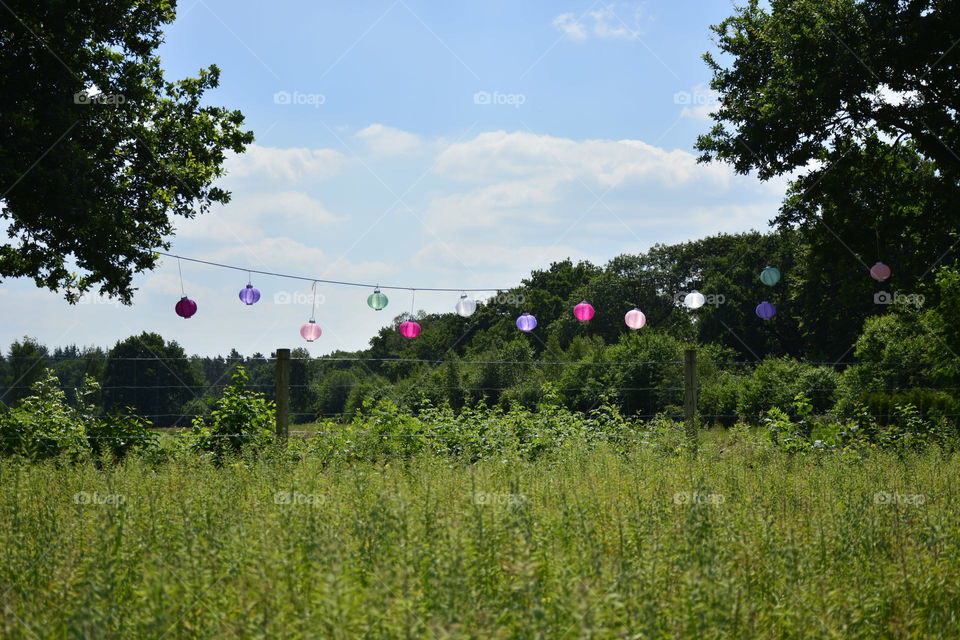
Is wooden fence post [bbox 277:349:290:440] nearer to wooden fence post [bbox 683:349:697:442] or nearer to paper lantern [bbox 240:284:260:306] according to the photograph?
paper lantern [bbox 240:284:260:306]

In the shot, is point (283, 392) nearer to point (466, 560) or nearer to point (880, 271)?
point (466, 560)

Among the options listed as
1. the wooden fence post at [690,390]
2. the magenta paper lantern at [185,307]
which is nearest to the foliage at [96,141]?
the magenta paper lantern at [185,307]

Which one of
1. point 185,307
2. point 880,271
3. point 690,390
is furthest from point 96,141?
point 880,271

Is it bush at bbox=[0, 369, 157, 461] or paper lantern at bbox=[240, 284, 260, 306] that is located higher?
paper lantern at bbox=[240, 284, 260, 306]

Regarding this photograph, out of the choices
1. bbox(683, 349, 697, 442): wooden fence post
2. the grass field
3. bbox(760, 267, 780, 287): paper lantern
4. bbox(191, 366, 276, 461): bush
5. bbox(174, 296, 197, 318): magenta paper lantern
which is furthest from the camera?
bbox(760, 267, 780, 287): paper lantern

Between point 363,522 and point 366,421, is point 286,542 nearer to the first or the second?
point 363,522

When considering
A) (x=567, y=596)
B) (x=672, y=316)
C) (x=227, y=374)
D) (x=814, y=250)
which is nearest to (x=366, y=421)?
(x=227, y=374)

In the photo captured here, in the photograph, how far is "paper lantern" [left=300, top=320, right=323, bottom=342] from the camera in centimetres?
1252

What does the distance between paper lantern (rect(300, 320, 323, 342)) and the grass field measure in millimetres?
6193

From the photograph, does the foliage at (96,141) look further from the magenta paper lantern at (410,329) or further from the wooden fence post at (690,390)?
the wooden fence post at (690,390)

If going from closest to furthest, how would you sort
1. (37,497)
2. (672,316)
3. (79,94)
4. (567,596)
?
(567,596)
(37,497)
(79,94)
(672,316)

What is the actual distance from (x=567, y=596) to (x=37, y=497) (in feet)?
15.9

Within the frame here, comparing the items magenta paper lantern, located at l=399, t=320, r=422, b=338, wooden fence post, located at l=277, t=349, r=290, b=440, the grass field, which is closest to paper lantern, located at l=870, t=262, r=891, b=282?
the grass field

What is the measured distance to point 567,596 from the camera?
279cm
